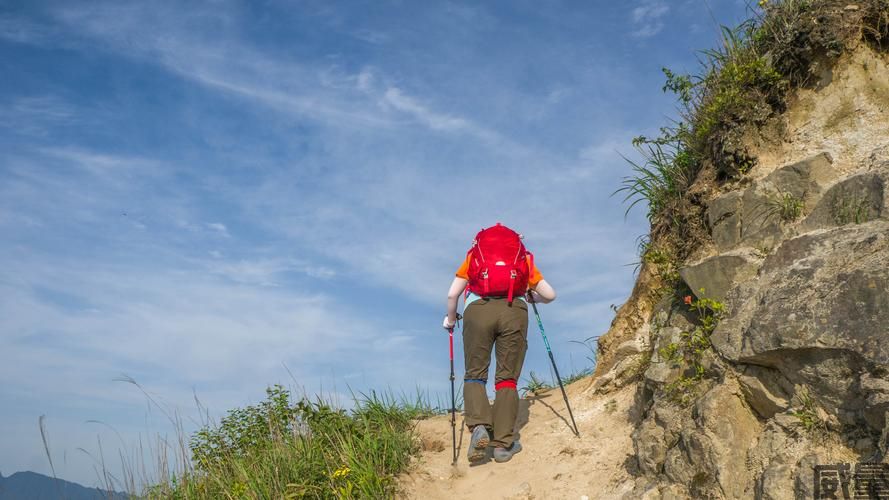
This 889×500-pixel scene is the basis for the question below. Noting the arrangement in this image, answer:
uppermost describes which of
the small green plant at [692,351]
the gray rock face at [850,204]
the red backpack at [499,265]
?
the red backpack at [499,265]

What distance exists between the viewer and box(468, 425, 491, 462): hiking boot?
26.8 feet

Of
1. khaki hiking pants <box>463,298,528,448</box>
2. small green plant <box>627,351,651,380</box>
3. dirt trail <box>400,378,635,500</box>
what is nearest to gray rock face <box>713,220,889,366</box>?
small green plant <box>627,351,651,380</box>

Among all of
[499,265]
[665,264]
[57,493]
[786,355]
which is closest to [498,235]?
[499,265]

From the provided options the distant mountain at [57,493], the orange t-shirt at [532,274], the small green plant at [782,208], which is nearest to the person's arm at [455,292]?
the orange t-shirt at [532,274]

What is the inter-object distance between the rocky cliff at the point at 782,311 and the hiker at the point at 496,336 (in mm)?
1442

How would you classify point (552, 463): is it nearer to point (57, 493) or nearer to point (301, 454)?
point (301, 454)

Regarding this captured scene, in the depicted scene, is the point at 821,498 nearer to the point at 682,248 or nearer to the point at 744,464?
the point at 744,464

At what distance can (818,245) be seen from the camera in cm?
629

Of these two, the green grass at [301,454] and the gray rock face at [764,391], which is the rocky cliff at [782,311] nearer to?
the gray rock face at [764,391]

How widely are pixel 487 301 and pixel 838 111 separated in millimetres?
4427

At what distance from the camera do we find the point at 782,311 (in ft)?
19.7

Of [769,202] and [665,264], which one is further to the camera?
[665,264]

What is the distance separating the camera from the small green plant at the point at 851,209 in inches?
251

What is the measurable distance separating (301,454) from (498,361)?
260 centimetres
